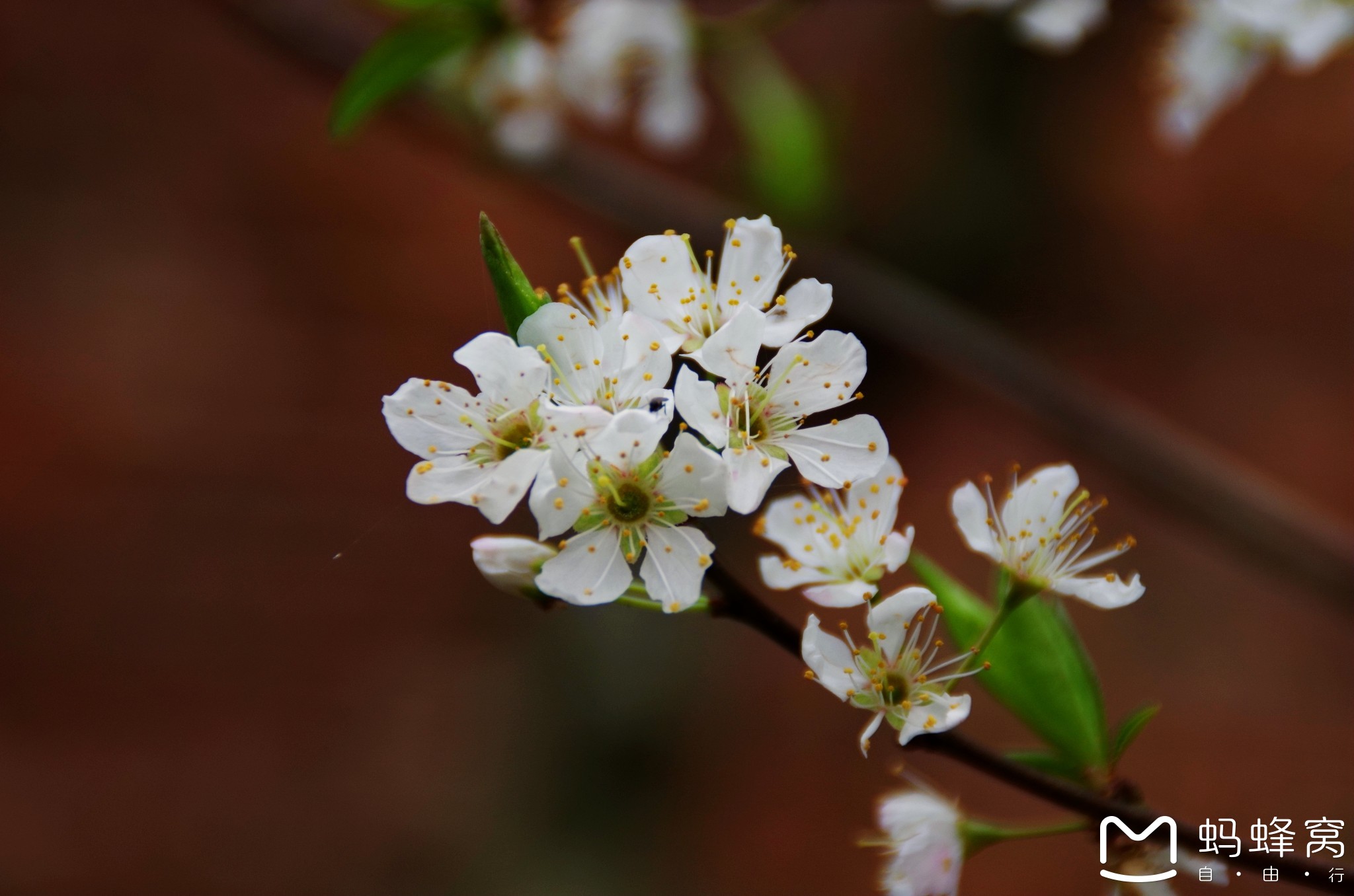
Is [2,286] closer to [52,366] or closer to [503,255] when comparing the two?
[52,366]

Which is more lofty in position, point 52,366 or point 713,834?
point 52,366

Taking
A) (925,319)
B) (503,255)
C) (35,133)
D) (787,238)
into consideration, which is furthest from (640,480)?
(35,133)

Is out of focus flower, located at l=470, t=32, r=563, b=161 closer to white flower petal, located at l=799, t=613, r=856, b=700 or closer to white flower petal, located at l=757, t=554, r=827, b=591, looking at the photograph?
white flower petal, located at l=757, t=554, r=827, b=591

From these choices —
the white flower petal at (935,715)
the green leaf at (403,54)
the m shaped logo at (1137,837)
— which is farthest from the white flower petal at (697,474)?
the green leaf at (403,54)

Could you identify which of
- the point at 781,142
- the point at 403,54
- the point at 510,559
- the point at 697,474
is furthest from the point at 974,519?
the point at 781,142

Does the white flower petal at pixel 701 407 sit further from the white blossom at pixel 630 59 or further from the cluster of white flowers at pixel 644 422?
the white blossom at pixel 630 59

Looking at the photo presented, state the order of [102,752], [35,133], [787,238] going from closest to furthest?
[787,238] → [102,752] → [35,133]
